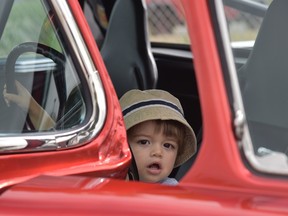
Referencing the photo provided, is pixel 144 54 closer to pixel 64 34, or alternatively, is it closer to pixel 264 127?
pixel 64 34

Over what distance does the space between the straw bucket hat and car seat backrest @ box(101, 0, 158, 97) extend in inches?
39.5

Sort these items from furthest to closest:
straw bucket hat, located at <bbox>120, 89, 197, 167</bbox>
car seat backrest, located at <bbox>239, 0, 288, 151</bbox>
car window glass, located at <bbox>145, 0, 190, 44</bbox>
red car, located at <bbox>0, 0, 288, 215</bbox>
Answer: car window glass, located at <bbox>145, 0, 190, 44</bbox>, straw bucket hat, located at <bbox>120, 89, 197, 167</bbox>, car seat backrest, located at <bbox>239, 0, 288, 151</bbox>, red car, located at <bbox>0, 0, 288, 215</bbox>

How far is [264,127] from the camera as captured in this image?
1.87 metres

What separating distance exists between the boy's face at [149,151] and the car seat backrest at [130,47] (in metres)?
1.13

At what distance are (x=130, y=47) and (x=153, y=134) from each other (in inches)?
50.5

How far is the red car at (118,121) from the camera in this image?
5.79 feet

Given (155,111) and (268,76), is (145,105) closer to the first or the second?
(155,111)

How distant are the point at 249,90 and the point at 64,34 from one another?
1.59 feet

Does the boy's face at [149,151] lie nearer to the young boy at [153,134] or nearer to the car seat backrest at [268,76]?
the young boy at [153,134]

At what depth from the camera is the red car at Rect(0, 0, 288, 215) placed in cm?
176

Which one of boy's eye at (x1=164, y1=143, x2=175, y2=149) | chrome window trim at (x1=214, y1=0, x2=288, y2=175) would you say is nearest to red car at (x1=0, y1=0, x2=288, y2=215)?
chrome window trim at (x1=214, y1=0, x2=288, y2=175)

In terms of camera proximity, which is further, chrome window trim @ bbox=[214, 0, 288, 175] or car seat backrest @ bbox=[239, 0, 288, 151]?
car seat backrest @ bbox=[239, 0, 288, 151]

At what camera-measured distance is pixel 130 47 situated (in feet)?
11.7

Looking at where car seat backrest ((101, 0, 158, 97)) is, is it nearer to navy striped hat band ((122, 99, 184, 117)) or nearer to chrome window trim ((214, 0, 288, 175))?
navy striped hat band ((122, 99, 184, 117))
